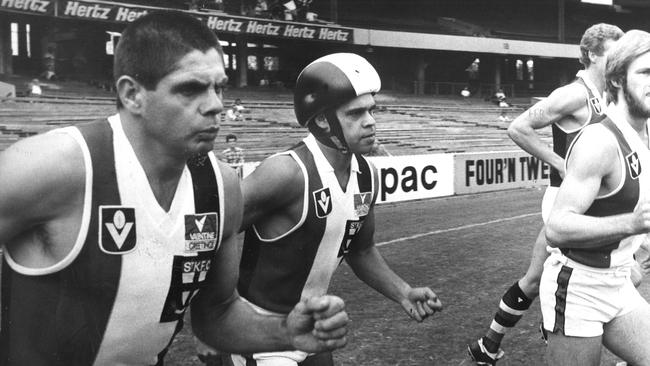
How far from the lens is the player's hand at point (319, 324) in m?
2.00

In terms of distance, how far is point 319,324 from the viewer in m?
2.01

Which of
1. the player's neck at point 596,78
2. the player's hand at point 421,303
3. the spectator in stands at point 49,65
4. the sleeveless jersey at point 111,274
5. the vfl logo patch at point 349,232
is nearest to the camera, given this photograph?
the sleeveless jersey at point 111,274

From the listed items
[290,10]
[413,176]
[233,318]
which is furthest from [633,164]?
[290,10]

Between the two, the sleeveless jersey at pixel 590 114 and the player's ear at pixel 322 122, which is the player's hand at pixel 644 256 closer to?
the sleeveless jersey at pixel 590 114

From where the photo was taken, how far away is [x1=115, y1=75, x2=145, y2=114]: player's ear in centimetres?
212

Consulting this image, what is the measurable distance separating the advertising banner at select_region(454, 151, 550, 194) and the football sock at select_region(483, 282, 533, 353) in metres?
12.6

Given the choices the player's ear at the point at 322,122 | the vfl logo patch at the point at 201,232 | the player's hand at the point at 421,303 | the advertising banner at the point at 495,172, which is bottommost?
the advertising banner at the point at 495,172

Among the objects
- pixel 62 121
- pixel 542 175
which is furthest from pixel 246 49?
pixel 542 175

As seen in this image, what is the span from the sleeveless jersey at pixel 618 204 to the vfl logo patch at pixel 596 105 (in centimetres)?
213

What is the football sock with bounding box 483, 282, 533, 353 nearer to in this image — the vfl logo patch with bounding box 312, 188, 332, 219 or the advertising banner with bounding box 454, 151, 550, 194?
the vfl logo patch with bounding box 312, 188, 332, 219

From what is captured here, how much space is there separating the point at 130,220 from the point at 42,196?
0.89 ft

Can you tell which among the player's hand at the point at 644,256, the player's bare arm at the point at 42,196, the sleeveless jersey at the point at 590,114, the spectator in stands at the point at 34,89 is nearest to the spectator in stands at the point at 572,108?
the sleeveless jersey at the point at 590,114

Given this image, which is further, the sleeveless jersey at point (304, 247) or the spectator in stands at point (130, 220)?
the sleeveless jersey at point (304, 247)

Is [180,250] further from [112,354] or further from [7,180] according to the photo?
[7,180]
